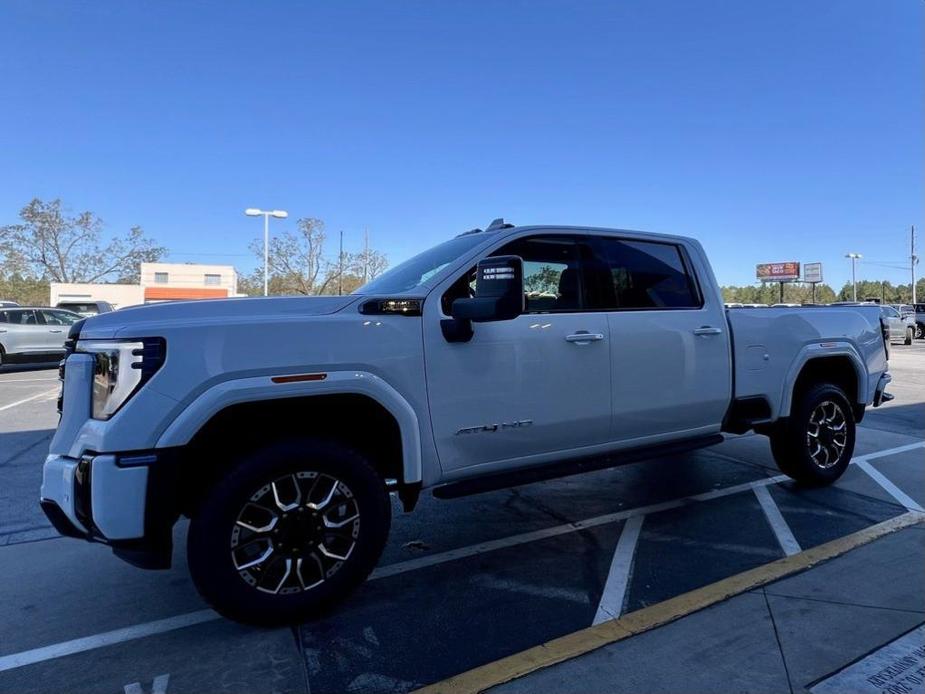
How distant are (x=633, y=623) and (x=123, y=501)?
244cm

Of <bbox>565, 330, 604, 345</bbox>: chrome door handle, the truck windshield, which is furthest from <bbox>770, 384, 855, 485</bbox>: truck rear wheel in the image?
the truck windshield

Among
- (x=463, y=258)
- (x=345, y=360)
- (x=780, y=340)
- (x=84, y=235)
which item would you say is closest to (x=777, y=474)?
(x=780, y=340)

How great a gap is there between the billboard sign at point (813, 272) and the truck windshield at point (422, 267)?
271ft

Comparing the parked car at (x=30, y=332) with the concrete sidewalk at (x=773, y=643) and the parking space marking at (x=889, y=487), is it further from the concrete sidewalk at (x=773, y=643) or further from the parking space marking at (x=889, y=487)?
the parking space marking at (x=889, y=487)

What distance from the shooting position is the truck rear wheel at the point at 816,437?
481 centimetres

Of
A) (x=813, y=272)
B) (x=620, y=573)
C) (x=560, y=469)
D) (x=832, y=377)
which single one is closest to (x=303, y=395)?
(x=560, y=469)

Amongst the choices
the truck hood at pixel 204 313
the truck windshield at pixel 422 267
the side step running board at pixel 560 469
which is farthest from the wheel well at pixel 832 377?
the truck hood at pixel 204 313

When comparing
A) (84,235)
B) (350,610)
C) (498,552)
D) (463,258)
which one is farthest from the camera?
(84,235)

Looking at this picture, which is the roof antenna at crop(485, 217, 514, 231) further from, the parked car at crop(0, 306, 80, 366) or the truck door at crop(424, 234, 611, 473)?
the parked car at crop(0, 306, 80, 366)

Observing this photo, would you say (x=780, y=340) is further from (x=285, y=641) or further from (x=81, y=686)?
(x=81, y=686)

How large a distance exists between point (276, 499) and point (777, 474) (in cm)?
483

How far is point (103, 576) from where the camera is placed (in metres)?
3.49

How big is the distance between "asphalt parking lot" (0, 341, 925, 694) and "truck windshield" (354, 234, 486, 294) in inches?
69.2

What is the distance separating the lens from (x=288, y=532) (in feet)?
9.17
